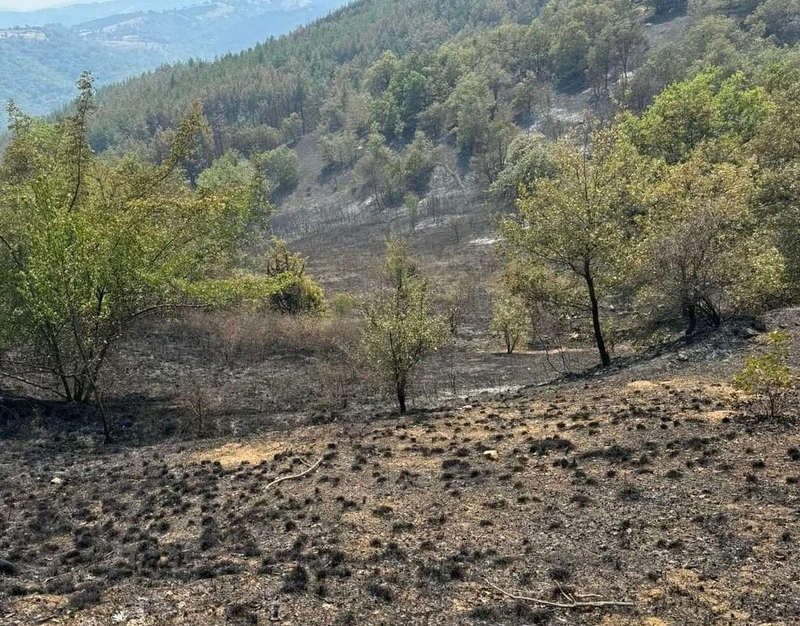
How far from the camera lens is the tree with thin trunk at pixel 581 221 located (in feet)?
69.7

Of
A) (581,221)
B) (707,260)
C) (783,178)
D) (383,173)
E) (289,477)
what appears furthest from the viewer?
(383,173)

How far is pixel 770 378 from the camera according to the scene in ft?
41.6

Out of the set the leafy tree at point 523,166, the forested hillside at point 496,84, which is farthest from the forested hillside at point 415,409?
the forested hillside at point 496,84

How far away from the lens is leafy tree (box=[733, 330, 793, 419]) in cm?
1261

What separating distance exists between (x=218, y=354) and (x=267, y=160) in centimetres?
10351

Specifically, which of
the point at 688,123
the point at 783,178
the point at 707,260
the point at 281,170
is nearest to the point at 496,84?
the point at 281,170

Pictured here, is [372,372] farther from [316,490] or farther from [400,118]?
[400,118]

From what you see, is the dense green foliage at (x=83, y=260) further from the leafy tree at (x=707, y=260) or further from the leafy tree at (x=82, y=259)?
the leafy tree at (x=707, y=260)

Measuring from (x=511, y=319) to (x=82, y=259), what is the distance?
20.5 m

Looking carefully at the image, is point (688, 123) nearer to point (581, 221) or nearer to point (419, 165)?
point (581, 221)

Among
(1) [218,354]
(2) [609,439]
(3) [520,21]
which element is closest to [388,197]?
(1) [218,354]

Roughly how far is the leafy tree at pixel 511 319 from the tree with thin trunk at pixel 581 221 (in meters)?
8.02

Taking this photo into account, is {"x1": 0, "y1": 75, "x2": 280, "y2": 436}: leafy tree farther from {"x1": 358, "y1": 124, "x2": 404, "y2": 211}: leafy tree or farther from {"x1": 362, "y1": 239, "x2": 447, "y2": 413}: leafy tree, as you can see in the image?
{"x1": 358, "y1": 124, "x2": 404, "y2": 211}: leafy tree

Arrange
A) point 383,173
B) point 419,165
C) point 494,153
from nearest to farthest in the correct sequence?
point 494,153
point 383,173
point 419,165
